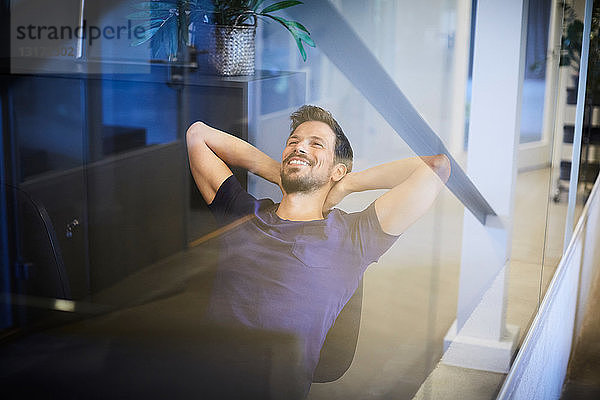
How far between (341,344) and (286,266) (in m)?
0.08

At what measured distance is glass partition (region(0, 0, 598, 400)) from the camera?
0.35 metres

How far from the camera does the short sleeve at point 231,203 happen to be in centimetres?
42

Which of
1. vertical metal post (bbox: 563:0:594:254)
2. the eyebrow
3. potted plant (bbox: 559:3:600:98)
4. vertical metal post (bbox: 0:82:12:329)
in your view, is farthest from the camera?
vertical metal post (bbox: 563:0:594:254)

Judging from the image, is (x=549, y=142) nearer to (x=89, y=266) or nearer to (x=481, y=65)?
(x=481, y=65)

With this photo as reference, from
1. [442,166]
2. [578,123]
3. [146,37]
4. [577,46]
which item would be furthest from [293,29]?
[578,123]

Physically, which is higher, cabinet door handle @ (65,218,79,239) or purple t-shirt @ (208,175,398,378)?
cabinet door handle @ (65,218,79,239)

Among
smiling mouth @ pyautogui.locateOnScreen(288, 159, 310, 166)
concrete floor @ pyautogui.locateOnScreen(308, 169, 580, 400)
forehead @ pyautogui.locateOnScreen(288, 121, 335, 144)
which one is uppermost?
forehead @ pyautogui.locateOnScreen(288, 121, 335, 144)

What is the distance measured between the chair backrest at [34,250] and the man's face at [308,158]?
17 centimetres

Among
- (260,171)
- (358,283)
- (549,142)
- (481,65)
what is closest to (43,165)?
(260,171)

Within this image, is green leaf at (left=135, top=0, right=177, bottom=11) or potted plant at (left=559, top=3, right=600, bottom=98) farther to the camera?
potted plant at (left=559, top=3, right=600, bottom=98)

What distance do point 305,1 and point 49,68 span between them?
183 millimetres

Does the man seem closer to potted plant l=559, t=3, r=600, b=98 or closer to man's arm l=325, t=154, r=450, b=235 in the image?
man's arm l=325, t=154, r=450, b=235

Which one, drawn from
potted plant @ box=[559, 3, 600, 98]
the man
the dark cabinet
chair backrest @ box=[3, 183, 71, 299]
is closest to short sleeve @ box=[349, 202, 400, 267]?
the man

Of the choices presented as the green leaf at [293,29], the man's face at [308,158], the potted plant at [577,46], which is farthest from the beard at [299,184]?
the potted plant at [577,46]
